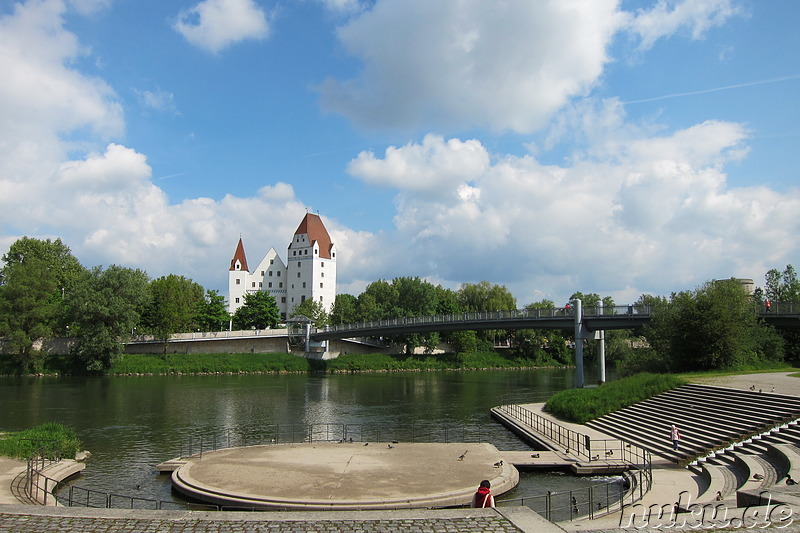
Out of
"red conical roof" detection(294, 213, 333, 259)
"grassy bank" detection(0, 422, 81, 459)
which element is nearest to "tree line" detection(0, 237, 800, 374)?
"red conical roof" detection(294, 213, 333, 259)

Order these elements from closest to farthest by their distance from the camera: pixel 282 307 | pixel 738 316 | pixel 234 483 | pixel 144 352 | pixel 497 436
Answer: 1. pixel 234 483
2. pixel 497 436
3. pixel 738 316
4. pixel 144 352
5. pixel 282 307

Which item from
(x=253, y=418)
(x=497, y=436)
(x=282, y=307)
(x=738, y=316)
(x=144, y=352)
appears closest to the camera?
(x=497, y=436)

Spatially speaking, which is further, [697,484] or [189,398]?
[189,398]

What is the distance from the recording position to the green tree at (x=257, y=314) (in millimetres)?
106250

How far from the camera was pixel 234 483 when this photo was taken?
1855 cm

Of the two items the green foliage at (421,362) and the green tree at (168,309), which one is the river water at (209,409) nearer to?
the green tree at (168,309)

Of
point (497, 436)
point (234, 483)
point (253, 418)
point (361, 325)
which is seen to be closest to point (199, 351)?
point (361, 325)

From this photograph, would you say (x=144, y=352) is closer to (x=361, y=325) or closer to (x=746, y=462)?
(x=361, y=325)

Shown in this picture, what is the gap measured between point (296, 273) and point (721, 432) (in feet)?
396

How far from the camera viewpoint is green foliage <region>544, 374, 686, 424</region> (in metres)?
32.8

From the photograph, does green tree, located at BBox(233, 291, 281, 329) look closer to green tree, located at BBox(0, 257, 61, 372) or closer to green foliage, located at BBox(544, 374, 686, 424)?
green tree, located at BBox(0, 257, 61, 372)

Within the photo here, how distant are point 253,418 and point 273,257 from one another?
353 ft

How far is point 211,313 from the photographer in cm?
10312

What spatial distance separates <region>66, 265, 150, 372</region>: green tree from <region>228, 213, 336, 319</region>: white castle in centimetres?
6088
